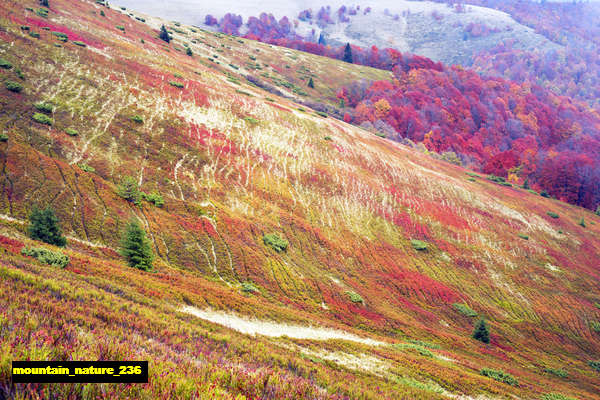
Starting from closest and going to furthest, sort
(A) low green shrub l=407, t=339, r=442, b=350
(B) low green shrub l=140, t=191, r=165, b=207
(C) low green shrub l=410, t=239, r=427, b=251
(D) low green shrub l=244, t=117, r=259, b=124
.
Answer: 1. (A) low green shrub l=407, t=339, r=442, b=350
2. (B) low green shrub l=140, t=191, r=165, b=207
3. (C) low green shrub l=410, t=239, r=427, b=251
4. (D) low green shrub l=244, t=117, r=259, b=124

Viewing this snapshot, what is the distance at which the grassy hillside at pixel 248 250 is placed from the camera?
5516mm

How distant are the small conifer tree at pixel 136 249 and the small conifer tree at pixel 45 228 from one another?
2522 mm

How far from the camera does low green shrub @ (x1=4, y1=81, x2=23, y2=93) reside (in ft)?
68.7

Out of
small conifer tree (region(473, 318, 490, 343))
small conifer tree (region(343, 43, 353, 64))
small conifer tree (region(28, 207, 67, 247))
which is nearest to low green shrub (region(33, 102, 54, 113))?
small conifer tree (region(28, 207, 67, 247))

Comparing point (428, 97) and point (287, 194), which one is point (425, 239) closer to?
point (287, 194)

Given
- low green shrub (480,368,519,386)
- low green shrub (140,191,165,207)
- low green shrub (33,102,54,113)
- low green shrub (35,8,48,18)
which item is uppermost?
low green shrub (35,8,48,18)

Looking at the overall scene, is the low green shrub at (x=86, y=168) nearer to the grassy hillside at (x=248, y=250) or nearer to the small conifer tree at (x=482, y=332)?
the grassy hillside at (x=248, y=250)

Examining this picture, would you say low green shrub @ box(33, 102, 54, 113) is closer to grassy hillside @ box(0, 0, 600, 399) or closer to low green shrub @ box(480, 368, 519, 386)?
grassy hillside @ box(0, 0, 600, 399)

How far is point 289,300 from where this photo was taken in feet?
53.9

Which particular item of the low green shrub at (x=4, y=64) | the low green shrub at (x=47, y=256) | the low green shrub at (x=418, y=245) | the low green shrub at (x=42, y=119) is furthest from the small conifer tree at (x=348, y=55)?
the low green shrub at (x=47, y=256)

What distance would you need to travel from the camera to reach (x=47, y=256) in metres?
9.40

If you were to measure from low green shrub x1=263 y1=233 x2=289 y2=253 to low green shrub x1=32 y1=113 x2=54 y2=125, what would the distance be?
1756 cm

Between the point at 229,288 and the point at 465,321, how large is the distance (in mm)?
17686

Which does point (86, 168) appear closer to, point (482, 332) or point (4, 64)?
point (4, 64)
